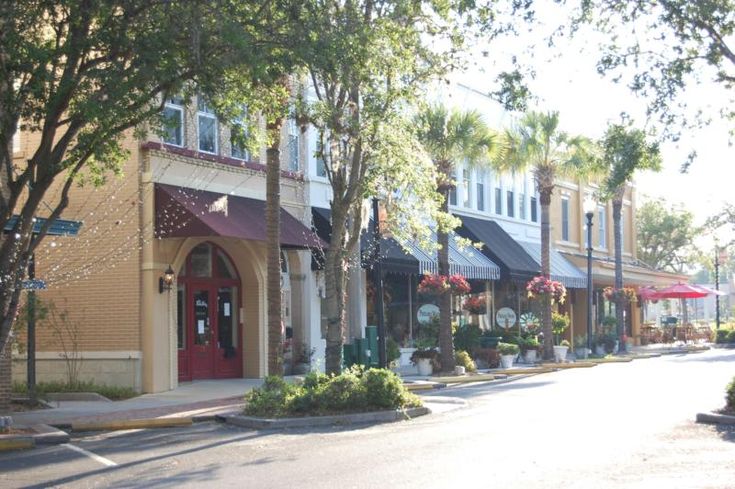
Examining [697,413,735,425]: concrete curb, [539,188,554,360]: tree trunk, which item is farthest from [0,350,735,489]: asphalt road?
[539,188,554,360]: tree trunk

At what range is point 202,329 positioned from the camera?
22391mm

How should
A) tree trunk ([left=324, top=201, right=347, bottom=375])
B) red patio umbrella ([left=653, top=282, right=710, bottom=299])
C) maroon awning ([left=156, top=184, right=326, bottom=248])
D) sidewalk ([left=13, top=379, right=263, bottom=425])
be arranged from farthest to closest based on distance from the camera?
red patio umbrella ([left=653, top=282, right=710, bottom=299]) → maroon awning ([left=156, top=184, right=326, bottom=248]) → tree trunk ([left=324, top=201, right=347, bottom=375]) → sidewalk ([left=13, top=379, right=263, bottom=425])

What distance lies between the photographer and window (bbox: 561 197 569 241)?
4025 cm

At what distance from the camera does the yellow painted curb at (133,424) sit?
1474 centimetres

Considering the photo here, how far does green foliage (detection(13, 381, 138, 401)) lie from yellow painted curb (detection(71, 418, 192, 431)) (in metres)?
4.20

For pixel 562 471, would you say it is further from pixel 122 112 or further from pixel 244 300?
pixel 244 300

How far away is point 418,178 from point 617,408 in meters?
5.35

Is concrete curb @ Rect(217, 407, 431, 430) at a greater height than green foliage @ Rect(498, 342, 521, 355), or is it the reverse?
green foliage @ Rect(498, 342, 521, 355)

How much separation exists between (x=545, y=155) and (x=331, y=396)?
55.8 ft

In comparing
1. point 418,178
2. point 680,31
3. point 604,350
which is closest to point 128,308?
point 418,178

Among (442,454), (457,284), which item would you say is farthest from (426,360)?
(442,454)

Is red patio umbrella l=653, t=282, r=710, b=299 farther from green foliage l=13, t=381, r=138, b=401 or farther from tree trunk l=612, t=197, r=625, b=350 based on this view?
green foliage l=13, t=381, r=138, b=401

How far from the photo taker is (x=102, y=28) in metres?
12.8

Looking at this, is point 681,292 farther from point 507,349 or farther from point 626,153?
point 626,153
